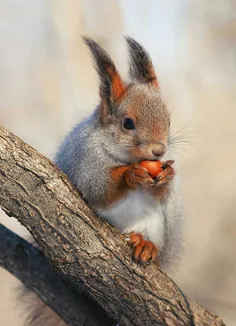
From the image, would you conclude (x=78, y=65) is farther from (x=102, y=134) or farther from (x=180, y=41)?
(x=102, y=134)

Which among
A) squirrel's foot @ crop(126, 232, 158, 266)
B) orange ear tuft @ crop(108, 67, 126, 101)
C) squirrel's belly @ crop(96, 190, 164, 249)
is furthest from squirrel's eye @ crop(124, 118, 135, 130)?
squirrel's foot @ crop(126, 232, 158, 266)

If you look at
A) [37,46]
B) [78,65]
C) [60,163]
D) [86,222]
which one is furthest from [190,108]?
[86,222]

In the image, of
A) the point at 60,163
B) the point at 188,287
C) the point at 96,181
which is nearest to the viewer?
the point at 96,181

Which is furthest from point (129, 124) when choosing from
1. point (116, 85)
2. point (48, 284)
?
point (48, 284)

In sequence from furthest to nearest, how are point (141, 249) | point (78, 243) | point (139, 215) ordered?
point (139, 215), point (141, 249), point (78, 243)

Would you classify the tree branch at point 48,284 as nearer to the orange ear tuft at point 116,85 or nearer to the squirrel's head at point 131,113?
the squirrel's head at point 131,113

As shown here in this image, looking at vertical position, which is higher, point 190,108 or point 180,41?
point 180,41

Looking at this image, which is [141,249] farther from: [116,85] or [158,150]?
[116,85]

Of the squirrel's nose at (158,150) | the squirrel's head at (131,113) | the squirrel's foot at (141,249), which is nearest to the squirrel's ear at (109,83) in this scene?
the squirrel's head at (131,113)
